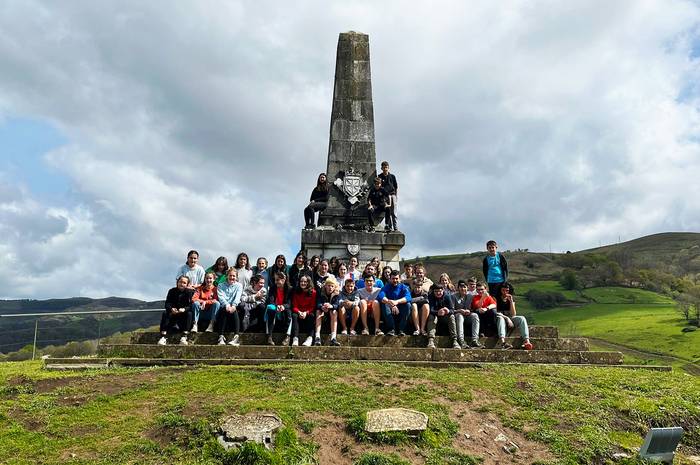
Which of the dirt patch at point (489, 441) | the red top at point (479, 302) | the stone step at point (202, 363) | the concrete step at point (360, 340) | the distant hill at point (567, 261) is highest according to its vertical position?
the distant hill at point (567, 261)

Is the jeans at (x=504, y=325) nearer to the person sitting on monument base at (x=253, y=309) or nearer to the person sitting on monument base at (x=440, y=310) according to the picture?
the person sitting on monument base at (x=440, y=310)

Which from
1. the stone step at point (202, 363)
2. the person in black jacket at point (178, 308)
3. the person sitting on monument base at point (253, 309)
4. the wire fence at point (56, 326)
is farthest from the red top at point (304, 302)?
the wire fence at point (56, 326)

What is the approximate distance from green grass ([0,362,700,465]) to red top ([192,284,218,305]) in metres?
2.29

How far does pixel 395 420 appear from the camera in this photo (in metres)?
6.39

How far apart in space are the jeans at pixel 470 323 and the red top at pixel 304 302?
2.81 meters

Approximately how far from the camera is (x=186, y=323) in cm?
1064

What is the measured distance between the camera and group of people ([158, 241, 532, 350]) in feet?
34.8

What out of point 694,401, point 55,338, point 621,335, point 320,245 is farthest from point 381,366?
point 621,335

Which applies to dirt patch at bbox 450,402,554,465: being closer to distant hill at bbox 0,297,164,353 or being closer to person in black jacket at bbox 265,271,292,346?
person in black jacket at bbox 265,271,292,346

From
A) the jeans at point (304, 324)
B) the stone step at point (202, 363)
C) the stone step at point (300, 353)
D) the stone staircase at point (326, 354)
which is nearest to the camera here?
the stone step at point (202, 363)

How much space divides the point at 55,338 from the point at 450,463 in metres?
11.3

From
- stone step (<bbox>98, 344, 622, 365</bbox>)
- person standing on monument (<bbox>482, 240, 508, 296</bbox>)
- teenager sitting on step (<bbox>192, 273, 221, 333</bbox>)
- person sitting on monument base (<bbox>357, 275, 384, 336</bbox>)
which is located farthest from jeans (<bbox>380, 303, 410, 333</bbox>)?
teenager sitting on step (<bbox>192, 273, 221, 333</bbox>)

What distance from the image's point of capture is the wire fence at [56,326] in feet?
44.1

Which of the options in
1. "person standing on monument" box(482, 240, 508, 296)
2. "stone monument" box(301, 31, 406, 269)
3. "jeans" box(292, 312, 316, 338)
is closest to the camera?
"jeans" box(292, 312, 316, 338)
